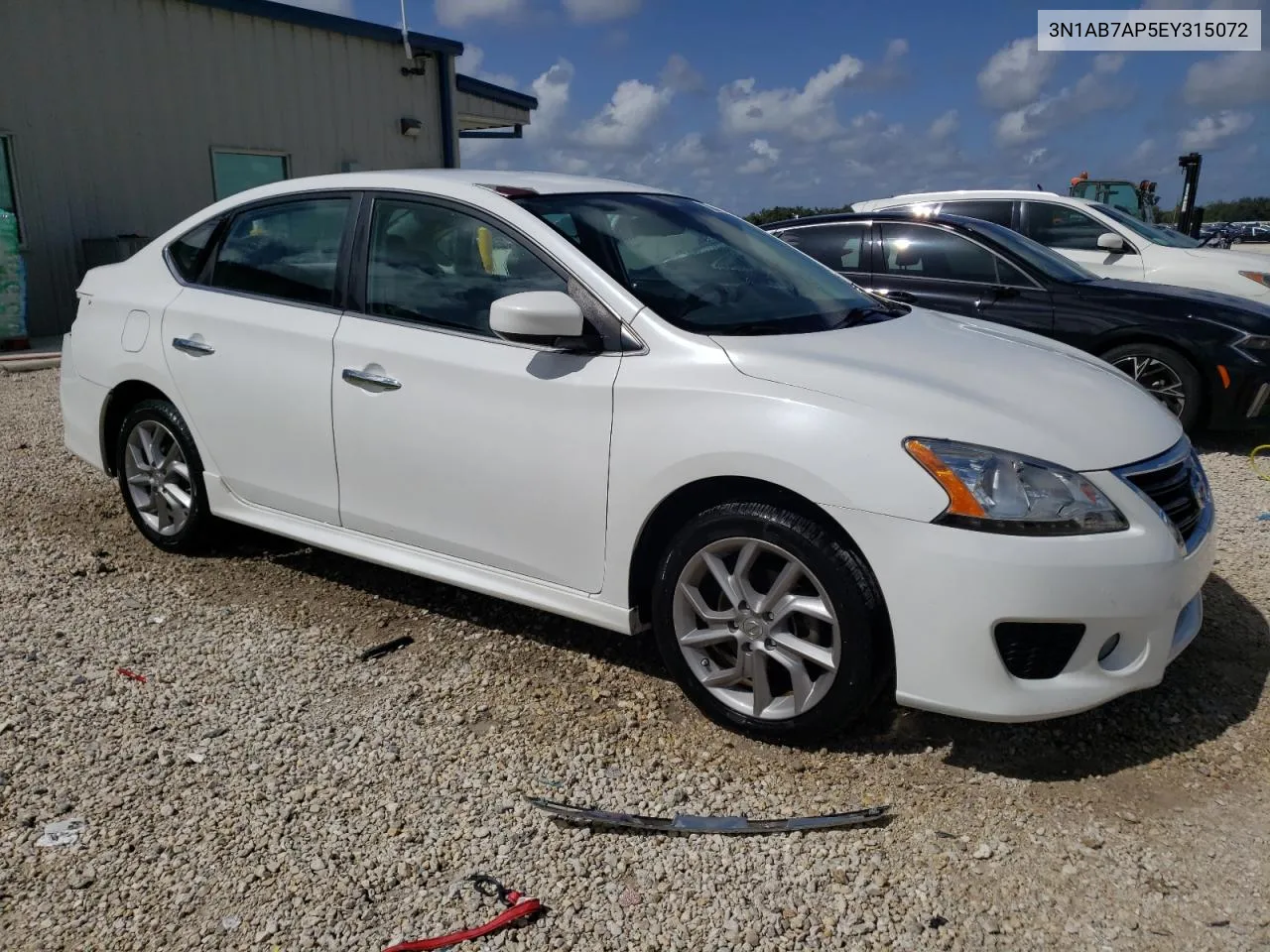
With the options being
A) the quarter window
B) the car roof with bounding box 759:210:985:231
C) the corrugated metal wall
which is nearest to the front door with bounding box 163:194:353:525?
the car roof with bounding box 759:210:985:231

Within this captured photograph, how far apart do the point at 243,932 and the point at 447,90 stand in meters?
15.8

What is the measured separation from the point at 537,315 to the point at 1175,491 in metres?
1.90

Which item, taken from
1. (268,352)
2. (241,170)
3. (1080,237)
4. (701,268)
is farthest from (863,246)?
(241,170)

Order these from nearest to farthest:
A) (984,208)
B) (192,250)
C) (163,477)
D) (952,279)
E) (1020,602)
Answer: (1020,602) → (192,250) → (163,477) → (952,279) → (984,208)

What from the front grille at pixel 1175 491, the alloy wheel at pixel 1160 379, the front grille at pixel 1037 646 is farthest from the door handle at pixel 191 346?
the alloy wheel at pixel 1160 379

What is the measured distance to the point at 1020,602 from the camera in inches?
100

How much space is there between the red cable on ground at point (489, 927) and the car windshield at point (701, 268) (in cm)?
165

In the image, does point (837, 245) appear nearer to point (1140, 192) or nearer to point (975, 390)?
point (975, 390)

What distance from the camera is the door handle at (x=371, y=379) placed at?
3.44 meters

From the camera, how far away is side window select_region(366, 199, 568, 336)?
3320 millimetres

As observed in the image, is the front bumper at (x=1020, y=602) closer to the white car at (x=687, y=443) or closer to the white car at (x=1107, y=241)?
the white car at (x=687, y=443)

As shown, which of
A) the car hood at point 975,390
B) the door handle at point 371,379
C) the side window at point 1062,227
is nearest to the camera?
the car hood at point 975,390

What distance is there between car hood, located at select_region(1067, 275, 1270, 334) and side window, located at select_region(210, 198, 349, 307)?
5165mm

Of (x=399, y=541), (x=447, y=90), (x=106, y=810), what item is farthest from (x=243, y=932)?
(x=447, y=90)
